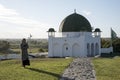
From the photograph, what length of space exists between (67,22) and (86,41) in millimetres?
5140

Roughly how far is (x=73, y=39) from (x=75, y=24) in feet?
10.4

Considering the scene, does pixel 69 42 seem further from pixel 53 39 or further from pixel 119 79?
pixel 119 79

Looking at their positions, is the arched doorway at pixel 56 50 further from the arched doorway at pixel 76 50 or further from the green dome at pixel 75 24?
the green dome at pixel 75 24

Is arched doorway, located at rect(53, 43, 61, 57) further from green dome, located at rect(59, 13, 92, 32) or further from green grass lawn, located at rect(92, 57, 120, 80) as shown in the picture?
green grass lawn, located at rect(92, 57, 120, 80)

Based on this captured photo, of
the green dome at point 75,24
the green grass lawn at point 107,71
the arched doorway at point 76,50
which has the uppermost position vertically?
the green dome at point 75,24

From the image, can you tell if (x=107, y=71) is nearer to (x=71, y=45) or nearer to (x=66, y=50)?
(x=71, y=45)

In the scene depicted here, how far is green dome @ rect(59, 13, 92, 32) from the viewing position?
45906mm

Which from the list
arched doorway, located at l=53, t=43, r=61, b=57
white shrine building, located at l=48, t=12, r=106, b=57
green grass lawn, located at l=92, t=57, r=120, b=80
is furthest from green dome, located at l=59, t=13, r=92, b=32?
green grass lawn, located at l=92, t=57, r=120, b=80

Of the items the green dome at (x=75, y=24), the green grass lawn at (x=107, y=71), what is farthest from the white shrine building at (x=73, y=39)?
the green grass lawn at (x=107, y=71)

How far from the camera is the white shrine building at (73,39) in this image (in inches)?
1731

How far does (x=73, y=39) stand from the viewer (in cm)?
4409

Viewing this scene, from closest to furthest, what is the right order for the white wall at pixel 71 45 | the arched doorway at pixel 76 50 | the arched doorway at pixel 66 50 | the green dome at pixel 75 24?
the white wall at pixel 71 45 → the arched doorway at pixel 76 50 → the arched doorway at pixel 66 50 → the green dome at pixel 75 24

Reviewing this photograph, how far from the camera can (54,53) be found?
4575cm

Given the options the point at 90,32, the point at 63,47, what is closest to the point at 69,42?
the point at 63,47
